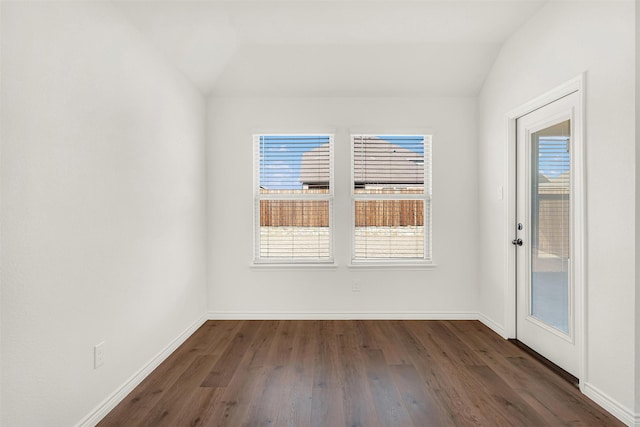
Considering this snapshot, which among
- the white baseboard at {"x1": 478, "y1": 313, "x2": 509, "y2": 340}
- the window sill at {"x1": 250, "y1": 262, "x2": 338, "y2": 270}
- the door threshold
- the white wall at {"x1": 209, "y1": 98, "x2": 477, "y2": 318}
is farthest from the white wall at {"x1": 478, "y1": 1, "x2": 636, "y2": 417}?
the window sill at {"x1": 250, "y1": 262, "x2": 338, "y2": 270}

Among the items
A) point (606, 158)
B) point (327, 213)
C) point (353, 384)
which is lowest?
point (353, 384)

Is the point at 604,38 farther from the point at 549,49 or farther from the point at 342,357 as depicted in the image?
the point at 342,357

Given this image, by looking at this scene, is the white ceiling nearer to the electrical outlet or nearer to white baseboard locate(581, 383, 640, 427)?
the electrical outlet

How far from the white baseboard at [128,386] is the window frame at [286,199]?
110cm

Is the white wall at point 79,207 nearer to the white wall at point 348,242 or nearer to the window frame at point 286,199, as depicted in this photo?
the white wall at point 348,242

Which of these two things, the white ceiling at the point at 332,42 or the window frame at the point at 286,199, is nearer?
the white ceiling at the point at 332,42

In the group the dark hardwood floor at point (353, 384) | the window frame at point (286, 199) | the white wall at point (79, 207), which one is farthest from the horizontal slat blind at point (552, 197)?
the white wall at point (79, 207)

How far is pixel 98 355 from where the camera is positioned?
77.3 inches

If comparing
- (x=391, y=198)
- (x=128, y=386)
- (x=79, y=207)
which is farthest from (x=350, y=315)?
(x=79, y=207)

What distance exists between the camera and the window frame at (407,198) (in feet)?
12.3

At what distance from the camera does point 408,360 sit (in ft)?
8.85

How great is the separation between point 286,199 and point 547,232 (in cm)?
252

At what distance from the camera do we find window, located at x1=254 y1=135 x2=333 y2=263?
12.5 ft

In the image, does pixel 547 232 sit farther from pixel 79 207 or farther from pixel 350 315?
pixel 79 207
